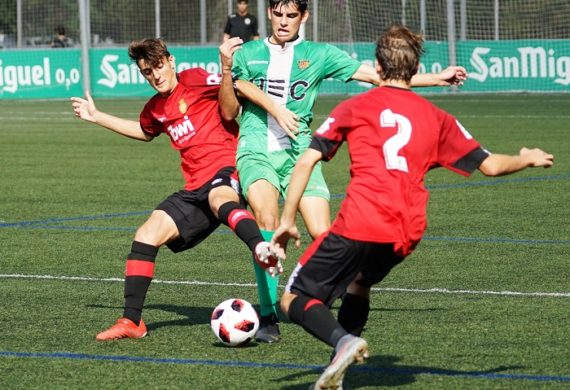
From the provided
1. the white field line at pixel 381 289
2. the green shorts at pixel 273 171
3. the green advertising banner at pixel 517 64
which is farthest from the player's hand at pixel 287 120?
the green advertising banner at pixel 517 64

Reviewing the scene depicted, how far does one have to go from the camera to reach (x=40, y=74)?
115 feet

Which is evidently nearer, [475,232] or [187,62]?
[475,232]

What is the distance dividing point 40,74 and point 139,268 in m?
28.8

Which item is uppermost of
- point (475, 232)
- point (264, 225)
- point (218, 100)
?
point (218, 100)

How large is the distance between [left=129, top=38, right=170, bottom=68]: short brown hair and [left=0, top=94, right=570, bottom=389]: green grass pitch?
1503mm

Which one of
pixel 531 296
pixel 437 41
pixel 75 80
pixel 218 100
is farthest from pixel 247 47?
pixel 75 80

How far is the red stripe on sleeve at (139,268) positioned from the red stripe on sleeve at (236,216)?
54 cm

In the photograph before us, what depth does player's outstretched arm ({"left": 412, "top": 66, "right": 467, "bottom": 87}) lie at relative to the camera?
6711 mm

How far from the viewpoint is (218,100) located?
7.41 meters

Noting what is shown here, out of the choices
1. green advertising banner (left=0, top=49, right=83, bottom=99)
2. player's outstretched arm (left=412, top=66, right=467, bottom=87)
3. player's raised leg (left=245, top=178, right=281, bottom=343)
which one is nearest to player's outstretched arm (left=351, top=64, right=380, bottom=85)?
player's outstretched arm (left=412, top=66, right=467, bottom=87)

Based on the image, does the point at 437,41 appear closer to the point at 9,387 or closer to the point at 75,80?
the point at 75,80

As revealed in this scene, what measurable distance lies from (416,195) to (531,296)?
9.08 ft

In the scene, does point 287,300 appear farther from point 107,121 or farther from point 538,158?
point 107,121

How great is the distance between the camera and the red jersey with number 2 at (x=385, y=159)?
5227mm
